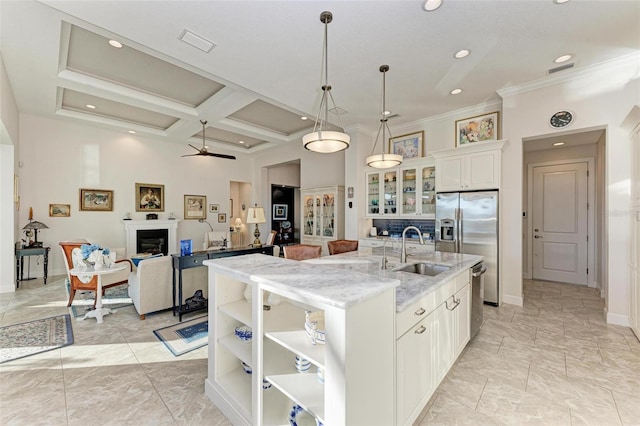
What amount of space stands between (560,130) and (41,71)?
22.9 feet

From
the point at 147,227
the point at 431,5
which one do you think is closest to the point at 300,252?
the point at 431,5

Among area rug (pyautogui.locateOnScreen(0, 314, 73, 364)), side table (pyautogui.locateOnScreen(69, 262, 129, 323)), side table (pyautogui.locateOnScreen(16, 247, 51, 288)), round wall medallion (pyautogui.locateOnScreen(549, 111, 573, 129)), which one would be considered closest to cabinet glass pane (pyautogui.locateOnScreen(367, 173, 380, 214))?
round wall medallion (pyautogui.locateOnScreen(549, 111, 573, 129))

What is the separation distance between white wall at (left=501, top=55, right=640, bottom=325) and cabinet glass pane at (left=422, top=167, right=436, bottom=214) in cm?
116

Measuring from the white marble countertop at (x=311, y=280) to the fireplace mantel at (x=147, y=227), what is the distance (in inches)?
228

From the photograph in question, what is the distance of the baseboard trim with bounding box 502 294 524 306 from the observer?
3.89m

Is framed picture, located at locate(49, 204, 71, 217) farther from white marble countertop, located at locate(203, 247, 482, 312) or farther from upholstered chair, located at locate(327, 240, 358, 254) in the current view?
white marble countertop, located at locate(203, 247, 482, 312)

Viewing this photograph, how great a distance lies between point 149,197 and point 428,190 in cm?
656

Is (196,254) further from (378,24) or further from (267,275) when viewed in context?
(378,24)

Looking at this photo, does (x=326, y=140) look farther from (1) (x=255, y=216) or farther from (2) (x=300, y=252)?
(1) (x=255, y=216)

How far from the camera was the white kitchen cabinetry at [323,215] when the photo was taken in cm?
617

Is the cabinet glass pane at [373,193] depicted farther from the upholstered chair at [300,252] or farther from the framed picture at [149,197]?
the framed picture at [149,197]

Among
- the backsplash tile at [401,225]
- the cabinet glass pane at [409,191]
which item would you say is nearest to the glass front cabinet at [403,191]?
the cabinet glass pane at [409,191]

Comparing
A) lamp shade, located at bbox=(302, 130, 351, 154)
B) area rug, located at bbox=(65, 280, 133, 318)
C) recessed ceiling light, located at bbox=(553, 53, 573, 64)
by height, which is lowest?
area rug, located at bbox=(65, 280, 133, 318)

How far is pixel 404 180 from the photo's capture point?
5.13 m
